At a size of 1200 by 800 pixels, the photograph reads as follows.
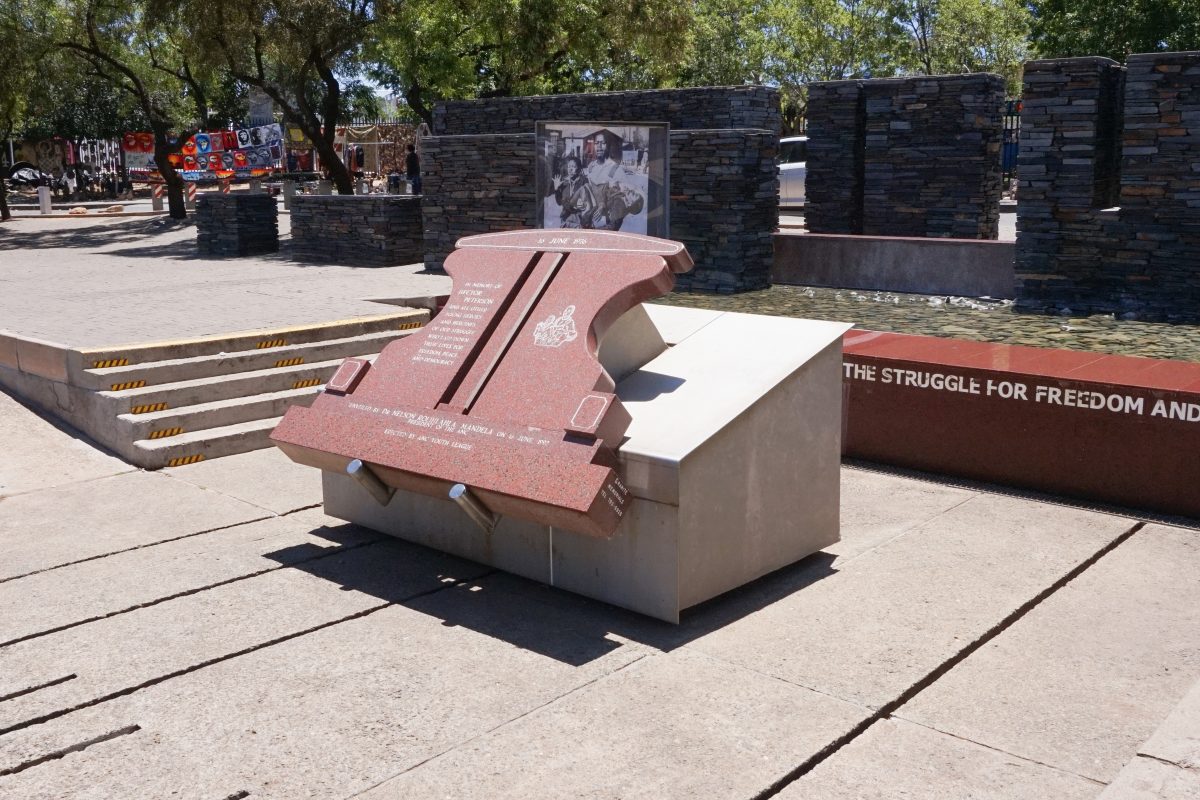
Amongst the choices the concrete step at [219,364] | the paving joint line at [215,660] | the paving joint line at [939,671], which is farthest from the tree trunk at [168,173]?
the paving joint line at [939,671]

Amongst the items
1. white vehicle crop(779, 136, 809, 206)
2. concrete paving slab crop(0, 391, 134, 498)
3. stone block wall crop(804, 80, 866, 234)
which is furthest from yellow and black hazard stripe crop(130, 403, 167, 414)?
white vehicle crop(779, 136, 809, 206)

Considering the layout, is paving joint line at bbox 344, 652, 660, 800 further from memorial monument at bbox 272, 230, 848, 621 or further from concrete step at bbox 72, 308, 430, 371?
concrete step at bbox 72, 308, 430, 371

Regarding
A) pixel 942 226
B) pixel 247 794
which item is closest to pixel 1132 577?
pixel 247 794

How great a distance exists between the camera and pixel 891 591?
6.45 m

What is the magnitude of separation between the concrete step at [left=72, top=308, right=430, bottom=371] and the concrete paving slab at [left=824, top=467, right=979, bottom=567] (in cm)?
515

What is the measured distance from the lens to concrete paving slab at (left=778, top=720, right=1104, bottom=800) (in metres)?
4.35

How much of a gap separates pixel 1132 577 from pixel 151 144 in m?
50.1

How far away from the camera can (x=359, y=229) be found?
65.4 feet

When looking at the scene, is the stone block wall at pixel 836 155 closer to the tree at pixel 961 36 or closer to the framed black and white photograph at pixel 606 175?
the framed black and white photograph at pixel 606 175

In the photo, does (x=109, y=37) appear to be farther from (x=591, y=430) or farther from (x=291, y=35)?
(x=591, y=430)

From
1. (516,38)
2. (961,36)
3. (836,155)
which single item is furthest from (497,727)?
(961,36)

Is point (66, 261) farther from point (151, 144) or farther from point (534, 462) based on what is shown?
point (151, 144)

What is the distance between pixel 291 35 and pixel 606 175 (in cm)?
1151

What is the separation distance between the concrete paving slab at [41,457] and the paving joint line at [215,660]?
377cm
